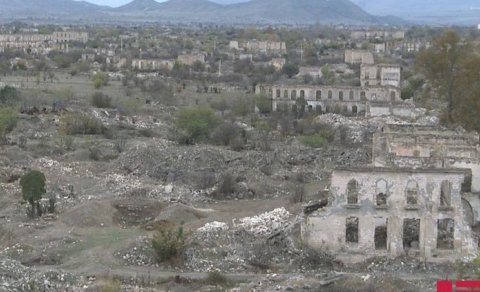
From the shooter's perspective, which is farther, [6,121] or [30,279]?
[6,121]

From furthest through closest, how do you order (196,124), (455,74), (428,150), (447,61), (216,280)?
(196,124), (447,61), (455,74), (428,150), (216,280)

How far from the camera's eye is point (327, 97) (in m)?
55.7

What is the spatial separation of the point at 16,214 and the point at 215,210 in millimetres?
6715

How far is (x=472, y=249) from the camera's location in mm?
22234

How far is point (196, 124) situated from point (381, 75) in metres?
23.7

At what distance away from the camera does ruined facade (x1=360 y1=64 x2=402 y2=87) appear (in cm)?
6022

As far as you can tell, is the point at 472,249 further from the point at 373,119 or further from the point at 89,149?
the point at 373,119

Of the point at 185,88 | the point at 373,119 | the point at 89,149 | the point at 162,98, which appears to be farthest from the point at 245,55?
the point at 89,149

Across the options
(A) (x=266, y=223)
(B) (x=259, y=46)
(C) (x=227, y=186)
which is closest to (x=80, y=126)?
(C) (x=227, y=186)

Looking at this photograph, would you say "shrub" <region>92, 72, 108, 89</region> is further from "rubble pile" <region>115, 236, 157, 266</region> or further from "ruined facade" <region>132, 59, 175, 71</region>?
"rubble pile" <region>115, 236, 157, 266</region>

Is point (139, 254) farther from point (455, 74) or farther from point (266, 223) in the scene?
point (455, 74)

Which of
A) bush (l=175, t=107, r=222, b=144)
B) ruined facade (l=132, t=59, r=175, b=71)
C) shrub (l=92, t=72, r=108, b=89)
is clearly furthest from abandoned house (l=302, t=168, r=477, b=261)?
ruined facade (l=132, t=59, r=175, b=71)

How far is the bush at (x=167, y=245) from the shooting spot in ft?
72.8

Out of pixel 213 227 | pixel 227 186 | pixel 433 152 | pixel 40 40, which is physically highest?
pixel 433 152
